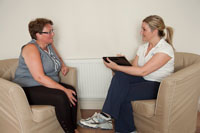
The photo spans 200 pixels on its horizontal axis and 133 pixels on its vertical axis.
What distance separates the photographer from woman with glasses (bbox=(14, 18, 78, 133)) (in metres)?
1.65

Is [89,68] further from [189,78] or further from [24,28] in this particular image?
[189,78]

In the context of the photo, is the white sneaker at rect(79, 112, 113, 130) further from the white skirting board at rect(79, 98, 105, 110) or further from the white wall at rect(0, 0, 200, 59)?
the white wall at rect(0, 0, 200, 59)

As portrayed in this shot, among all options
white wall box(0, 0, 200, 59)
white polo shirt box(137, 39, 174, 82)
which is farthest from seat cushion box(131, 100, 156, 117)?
white wall box(0, 0, 200, 59)

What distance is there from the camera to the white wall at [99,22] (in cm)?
220

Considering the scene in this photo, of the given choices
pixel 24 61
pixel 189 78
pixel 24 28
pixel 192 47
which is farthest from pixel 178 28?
pixel 24 28

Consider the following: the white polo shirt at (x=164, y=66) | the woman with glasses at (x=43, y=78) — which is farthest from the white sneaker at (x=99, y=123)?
the white polo shirt at (x=164, y=66)

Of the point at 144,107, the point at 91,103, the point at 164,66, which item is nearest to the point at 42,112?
the point at 144,107

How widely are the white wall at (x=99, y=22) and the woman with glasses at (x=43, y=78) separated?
50cm

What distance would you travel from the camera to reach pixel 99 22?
90.2 inches

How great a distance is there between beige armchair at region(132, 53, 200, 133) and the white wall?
0.67m

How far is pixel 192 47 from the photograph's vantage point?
226 centimetres

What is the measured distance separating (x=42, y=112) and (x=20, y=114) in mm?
170

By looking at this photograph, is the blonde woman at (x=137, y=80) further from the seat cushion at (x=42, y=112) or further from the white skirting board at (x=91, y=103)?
the white skirting board at (x=91, y=103)

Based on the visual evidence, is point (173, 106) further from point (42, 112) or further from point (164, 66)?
point (42, 112)
